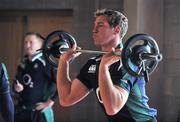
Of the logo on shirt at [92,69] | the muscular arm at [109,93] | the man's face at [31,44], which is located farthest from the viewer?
the man's face at [31,44]

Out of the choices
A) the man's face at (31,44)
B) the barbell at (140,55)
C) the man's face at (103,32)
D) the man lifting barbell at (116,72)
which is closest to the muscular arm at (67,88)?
the man lifting barbell at (116,72)

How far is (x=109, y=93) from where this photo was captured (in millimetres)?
1659

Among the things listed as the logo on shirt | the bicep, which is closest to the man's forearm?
the logo on shirt

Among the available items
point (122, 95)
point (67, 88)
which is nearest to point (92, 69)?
point (67, 88)

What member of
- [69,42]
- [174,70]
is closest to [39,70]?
[69,42]

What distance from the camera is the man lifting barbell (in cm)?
168

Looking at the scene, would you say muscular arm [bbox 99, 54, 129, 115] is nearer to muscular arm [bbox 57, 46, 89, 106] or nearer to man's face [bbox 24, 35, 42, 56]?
muscular arm [bbox 57, 46, 89, 106]

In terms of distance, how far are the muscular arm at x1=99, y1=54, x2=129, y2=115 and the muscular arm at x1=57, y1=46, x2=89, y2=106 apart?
1.19ft

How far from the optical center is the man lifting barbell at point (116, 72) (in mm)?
1676

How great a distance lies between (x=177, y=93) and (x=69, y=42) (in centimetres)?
158

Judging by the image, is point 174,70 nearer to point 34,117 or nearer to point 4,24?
point 34,117

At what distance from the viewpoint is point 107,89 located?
166cm

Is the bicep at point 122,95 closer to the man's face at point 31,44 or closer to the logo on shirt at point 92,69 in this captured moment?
the logo on shirt at point 92,69

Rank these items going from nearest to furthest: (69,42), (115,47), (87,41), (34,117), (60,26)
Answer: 1. (115,47)
2. (69,42)
3. (34,117)
4. (87,41)
5. (60,26)
